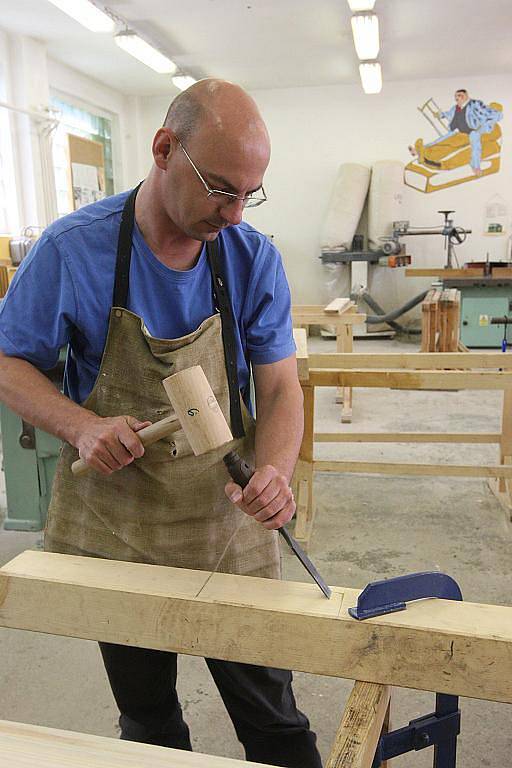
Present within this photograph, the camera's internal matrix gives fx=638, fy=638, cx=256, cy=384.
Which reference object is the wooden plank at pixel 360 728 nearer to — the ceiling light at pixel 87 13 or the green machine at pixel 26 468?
the green machine at pixel 26 468

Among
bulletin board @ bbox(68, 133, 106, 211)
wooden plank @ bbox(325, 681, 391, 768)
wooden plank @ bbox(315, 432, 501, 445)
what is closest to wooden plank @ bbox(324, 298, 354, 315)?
wooden plank @ bbox(315, 432, 501, 445)

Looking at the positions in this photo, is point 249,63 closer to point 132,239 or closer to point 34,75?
point 34,75

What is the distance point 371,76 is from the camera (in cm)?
743

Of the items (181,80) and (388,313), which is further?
(388,313)

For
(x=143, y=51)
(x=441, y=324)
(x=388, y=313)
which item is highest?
(x=143, y=51)

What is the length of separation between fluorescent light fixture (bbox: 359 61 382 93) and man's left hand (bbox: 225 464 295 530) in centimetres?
714

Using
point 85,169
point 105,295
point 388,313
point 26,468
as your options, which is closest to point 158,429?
point 105,295

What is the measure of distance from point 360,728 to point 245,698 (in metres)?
0.55

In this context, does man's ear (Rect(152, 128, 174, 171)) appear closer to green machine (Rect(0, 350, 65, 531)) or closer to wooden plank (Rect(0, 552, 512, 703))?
wooden plank (Rect(0, 552, 512, 703))

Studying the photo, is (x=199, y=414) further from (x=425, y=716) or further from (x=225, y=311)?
(x=425, y=716)

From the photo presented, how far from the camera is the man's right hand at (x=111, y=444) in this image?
110cm

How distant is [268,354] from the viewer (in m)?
1.38

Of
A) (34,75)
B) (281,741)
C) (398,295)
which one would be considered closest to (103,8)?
(34,75)

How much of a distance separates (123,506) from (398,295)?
820 centimetres
